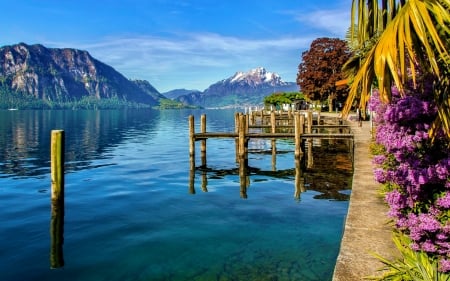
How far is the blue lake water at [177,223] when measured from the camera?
1024cm

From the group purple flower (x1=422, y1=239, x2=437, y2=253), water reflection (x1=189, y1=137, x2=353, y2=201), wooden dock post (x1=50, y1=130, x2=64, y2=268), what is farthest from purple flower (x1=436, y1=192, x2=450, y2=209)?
water reflection (x1=189, y1=137, x2=353, y2=201)

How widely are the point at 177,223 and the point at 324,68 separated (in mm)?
56326

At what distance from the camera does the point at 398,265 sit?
5973mm

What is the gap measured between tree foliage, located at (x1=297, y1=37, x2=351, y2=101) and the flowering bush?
192 ft

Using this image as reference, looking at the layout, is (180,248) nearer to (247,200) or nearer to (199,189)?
(247,200)

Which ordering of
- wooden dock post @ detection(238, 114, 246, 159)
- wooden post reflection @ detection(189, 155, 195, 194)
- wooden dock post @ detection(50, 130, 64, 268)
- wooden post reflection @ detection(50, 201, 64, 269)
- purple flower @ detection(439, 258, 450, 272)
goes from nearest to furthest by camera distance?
purple flower @ detection(439, 258, 450, 272) < wooden post reflection @ detection(50, 201, 64, 269) < wooden dock post @ detection(50, 130, 64, 268) < wooden post reflection @ detection(189, 155, 195, 194) < wooden dock post @ detection(238, 114, 246, 159)

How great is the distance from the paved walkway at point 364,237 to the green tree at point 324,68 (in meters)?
55.0

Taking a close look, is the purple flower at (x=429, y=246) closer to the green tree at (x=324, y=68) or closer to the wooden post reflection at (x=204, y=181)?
the wooden post reflection at (x=204, y=181)

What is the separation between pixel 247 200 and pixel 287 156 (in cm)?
1598

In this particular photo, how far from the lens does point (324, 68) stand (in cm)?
6575

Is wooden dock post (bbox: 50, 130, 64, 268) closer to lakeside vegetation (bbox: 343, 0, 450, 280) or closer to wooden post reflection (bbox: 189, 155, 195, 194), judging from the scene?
wooden post reflection (bbox: 189, 155, 195, 194)

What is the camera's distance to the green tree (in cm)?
6450

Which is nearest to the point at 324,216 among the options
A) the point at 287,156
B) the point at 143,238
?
the point at 143,238

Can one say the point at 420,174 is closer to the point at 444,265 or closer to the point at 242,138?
the point at 444,265
